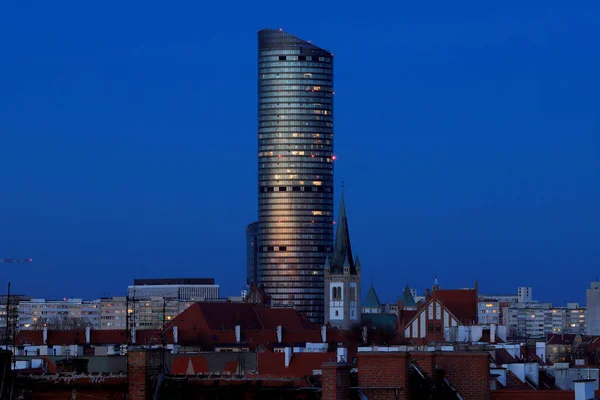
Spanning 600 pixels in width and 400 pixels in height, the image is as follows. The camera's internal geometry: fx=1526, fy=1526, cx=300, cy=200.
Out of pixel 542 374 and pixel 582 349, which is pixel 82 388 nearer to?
pixel 542 374

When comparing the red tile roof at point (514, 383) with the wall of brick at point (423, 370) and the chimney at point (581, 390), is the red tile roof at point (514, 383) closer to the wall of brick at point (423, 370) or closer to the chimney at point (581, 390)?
the chimney at point (581, 390)

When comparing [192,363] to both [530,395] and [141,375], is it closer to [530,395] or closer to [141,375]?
[530,395]

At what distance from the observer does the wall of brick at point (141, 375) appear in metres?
32.1

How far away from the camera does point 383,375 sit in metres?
30.0

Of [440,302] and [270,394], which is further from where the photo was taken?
[440,302]

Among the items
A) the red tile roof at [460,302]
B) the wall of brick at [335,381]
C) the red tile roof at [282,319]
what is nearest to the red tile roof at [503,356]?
the wall of brick at [335,381]

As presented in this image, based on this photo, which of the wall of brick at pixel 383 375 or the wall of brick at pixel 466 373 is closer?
the wall of brick at pixel 383 375

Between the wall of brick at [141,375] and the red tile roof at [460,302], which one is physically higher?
the red tile roof at [460,302]

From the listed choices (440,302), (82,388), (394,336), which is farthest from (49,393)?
(394,336)

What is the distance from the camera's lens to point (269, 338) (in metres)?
168

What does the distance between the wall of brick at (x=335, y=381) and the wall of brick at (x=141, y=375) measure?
4497 mm

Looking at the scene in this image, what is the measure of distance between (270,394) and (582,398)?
8.69 m

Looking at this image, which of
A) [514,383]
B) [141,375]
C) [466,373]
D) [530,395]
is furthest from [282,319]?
[141,375]

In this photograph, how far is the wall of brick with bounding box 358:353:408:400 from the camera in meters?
29.8
